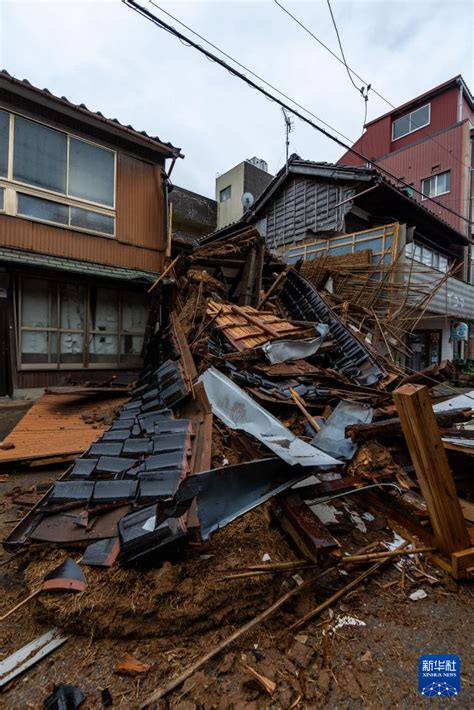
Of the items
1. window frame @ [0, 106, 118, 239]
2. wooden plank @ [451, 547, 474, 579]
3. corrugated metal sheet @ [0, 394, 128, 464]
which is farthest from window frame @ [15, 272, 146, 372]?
wooden plank @ [451, 547, 474, 579]

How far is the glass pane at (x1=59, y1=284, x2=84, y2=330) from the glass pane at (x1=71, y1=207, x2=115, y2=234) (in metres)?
1.40

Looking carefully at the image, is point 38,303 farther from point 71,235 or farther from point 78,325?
point 71,235

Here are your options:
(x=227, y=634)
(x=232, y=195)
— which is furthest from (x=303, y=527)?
(x=232, y=195)

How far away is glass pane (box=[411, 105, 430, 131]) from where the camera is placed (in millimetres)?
17688

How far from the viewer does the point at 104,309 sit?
25.3ft

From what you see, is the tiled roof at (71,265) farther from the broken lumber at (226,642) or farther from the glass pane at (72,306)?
the broken lumber at (226,642)

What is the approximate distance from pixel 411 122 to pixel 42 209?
820 inches

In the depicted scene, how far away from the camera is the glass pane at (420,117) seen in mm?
17688

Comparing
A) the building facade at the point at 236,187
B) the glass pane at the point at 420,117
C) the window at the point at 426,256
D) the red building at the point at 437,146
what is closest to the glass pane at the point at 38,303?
the window at the point at 426,256

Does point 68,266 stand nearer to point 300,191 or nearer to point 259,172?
point 300,191

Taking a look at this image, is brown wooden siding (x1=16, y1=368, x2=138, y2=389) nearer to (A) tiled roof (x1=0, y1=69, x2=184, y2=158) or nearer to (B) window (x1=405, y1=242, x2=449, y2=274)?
(A) tiled roof (x1=0, y1=69, x2=184, y2=158)

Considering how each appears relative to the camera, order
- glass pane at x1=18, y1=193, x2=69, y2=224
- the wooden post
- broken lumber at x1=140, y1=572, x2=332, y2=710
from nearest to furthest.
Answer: broken lumber at x1=140, y1=572, x2=332, y2=710 < the wooden post < glass pane at x1=18, y1=193, x2=69, y2=224

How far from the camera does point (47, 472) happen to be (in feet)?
12.5

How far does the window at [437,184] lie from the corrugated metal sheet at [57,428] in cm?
1883
